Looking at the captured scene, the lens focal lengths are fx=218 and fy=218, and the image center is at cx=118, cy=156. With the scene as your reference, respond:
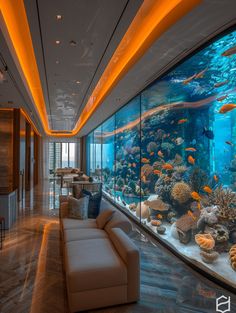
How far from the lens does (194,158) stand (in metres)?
3.39

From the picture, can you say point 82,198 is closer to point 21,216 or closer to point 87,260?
point 87,260

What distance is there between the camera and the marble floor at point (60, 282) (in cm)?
223

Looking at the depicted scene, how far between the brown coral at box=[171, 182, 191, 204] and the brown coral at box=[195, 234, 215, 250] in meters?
0.63

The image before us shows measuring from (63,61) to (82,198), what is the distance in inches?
100

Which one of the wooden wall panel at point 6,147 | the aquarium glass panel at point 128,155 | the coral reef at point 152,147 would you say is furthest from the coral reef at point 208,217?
the wooden wall panel at point 6,147

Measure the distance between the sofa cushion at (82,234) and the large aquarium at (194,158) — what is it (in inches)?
52.9

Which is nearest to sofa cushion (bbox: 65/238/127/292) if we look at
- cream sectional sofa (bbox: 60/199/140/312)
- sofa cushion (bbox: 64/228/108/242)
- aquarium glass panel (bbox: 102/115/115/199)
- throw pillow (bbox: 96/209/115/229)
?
cream sectional sofa (bbox: 60/199/140/312)

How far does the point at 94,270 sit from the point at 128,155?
4541mm

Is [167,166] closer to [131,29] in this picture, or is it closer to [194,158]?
[194,158]

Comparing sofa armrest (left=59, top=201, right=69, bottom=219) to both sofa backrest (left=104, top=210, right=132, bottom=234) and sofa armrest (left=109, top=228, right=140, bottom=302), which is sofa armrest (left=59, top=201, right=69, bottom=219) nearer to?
sofa backrest (left=104, top=210, right=132, bottom=234)

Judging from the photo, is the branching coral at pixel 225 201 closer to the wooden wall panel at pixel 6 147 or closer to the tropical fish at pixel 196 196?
the tropical fish at pixel 196 196

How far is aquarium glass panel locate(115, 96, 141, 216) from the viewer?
5652 mm
